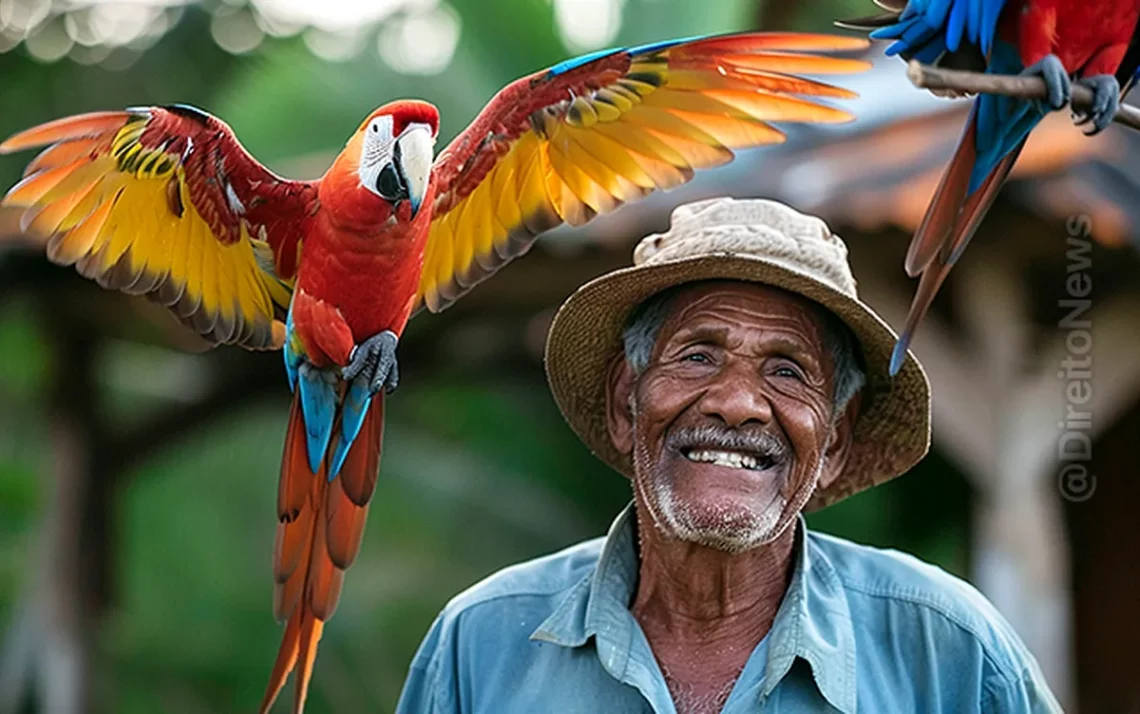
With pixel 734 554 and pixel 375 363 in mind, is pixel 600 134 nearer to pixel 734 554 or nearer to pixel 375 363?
pixel 375 363

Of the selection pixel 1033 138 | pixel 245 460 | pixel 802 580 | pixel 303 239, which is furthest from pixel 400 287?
pixel 245 460

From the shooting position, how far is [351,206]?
1.12 m

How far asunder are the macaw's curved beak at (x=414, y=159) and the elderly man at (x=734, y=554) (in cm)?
65

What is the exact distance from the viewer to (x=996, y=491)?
3406 mm

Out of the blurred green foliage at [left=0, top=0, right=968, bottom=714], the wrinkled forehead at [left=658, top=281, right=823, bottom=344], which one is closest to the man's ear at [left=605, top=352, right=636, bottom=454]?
the wrinkled forehead at [left=658, top=281, right=823, bottom=344]

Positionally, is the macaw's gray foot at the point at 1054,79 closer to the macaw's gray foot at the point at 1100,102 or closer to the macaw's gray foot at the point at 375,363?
the macaw's gray foot at the point at 1100,102

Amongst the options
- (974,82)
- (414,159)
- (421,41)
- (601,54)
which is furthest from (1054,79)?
(421,41)

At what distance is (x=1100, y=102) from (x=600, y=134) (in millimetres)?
450

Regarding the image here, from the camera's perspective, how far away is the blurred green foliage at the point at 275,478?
17.5 feet

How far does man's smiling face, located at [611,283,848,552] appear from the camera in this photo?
160 centimetres

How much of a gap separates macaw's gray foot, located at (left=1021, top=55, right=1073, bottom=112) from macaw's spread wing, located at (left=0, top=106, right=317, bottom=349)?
63 centimetres

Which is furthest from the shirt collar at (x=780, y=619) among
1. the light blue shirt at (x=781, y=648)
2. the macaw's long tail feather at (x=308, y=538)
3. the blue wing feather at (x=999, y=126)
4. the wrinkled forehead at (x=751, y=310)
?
the blue wing feather at (x=999, y=126)

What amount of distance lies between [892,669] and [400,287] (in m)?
0.89

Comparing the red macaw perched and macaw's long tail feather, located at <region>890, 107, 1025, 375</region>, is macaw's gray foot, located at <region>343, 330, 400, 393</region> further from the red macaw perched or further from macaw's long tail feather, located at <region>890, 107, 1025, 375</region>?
macaw's long tail feather, located at <region>890, 107, 1025, 375</region>
